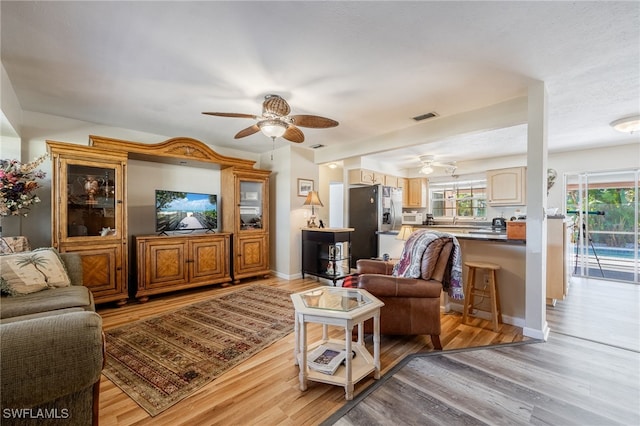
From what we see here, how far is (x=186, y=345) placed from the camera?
236 centimetres

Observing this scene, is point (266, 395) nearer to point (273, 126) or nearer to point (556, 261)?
point (273, 126)

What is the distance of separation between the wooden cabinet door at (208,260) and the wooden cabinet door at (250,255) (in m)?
0.22

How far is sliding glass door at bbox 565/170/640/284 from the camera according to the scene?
15.4 ft

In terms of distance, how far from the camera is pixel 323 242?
4.51 meters

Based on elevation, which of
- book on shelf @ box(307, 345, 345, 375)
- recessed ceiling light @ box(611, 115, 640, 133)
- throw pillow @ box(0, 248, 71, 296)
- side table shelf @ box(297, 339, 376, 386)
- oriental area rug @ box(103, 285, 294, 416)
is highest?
recessed ceiling light @ box(611, 115, 640, 133)

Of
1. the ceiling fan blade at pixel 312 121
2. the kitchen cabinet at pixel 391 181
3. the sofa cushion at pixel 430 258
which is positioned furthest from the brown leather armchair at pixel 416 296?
the kitchen cabinet at pixel 391 181

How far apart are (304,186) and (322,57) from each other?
3.01 metres

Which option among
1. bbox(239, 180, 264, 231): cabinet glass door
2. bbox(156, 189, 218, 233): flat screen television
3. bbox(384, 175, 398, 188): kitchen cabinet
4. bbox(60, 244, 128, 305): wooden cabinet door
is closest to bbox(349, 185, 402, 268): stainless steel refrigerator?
bbox(384, 175, 398, 188): kitchen cabinet

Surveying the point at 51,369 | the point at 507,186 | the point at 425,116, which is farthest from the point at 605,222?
the point at 51,369

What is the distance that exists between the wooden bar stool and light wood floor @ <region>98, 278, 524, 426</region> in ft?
0.83

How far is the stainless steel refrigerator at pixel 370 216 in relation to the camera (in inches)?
211

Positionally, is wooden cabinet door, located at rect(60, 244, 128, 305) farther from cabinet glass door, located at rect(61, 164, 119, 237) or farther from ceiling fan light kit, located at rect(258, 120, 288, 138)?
ceiling fan light kit, located at rect(258, 120, 288, 138)

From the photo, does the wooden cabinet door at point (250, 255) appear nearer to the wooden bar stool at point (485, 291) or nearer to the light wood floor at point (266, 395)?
the light wood floor at point (266, 395)

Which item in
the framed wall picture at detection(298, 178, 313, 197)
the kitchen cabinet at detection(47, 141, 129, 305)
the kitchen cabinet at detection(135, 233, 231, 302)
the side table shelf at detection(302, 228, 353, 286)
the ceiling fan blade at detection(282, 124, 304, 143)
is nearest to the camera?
the ceiling fan blade at detection(282, 124, 304, 143)
